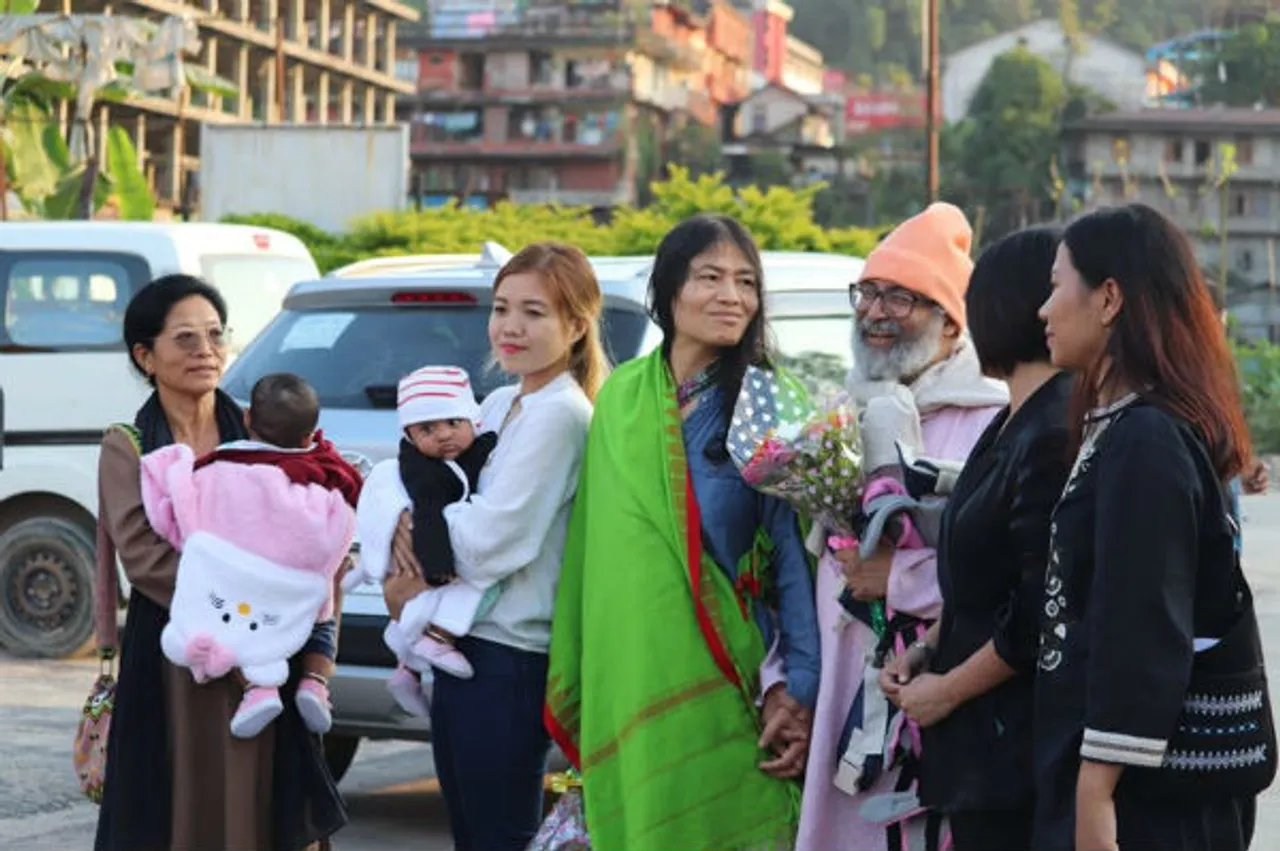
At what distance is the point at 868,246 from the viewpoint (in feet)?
107

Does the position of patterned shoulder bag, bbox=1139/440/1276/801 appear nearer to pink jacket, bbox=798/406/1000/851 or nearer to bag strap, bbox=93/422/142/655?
pink jacket, bbox=798/406/1000/851

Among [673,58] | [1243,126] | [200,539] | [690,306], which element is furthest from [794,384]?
[673,58]

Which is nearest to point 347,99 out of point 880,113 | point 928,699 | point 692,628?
point 880,113

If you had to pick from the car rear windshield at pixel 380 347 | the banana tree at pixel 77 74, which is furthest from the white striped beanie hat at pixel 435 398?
the banana tree at pixel 77 74

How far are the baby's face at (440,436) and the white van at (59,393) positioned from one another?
7.90 meters

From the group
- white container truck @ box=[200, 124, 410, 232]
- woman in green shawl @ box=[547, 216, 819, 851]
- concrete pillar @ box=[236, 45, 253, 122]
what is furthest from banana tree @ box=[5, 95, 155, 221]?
concrete pillar @ box=[236, 45, 253, 122]

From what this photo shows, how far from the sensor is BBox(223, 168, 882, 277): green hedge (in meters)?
31.5

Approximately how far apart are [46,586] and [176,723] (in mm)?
7907

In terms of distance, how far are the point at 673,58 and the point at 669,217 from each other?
324 feet

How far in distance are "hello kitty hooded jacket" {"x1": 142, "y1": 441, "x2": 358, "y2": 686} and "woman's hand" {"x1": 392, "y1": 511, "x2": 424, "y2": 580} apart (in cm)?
21

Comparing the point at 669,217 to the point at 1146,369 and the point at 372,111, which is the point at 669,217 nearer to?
the point at 1146,369

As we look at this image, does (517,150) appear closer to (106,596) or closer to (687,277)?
(106,596)

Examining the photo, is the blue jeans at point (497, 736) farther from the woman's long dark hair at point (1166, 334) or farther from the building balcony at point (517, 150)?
the building balcony at point (517, 150)

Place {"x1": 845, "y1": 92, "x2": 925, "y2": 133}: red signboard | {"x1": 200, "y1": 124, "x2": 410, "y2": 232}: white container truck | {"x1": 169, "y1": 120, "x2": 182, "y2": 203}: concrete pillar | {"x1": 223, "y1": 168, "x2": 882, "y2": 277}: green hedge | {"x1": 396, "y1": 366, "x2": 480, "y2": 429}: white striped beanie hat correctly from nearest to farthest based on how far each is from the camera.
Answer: {"x1": 396, "y1": 366, "x2": 480, "y2": 429}: white striped beanie hat < {"x1": 223, "y1": 168, "x2": 882, "y2": 277}: green hedge < {"x1": 200, "y1": 124, "x2": 410, "y2": 232}: white container truck < {"x1": 169, "y1": 120, "x2": 182, "y2": 203}: concrete pillar < {"x1": 845, "y1": 92, "x2": 925, "y2": 133}: red signboard
